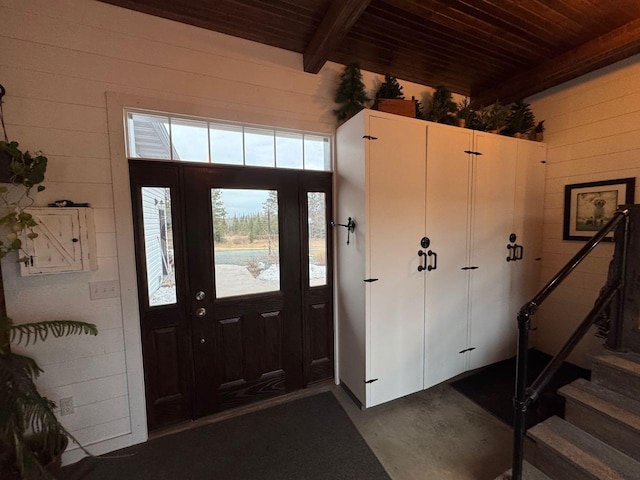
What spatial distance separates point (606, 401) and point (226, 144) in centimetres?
291

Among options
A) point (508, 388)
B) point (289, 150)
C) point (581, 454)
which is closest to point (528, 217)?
point (508, 388)

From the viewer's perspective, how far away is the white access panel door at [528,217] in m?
2.59

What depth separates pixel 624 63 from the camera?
2.19 metres

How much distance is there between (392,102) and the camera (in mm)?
2061

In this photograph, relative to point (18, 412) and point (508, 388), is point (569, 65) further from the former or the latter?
point (18, 412)

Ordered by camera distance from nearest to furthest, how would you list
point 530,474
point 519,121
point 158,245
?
point 530,474, point 158,245, point 519,121

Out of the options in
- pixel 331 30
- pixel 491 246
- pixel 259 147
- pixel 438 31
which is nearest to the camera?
pixel 331 30

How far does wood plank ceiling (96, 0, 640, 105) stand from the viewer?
174 centimetres

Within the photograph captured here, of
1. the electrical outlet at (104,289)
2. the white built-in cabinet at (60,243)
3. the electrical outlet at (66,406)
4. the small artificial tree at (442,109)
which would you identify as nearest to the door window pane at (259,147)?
the white built-in cabinet at (60,243)

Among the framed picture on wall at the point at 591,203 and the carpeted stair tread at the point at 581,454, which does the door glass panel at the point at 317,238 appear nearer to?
the carpeted stair tread at the point at 581,454

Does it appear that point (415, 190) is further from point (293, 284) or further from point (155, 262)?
point (155, 262)

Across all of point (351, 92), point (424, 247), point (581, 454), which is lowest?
point (581, 454)

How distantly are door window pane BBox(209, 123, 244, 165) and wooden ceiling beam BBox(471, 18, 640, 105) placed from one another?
104 inches

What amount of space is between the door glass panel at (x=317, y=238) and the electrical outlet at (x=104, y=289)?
143cm
